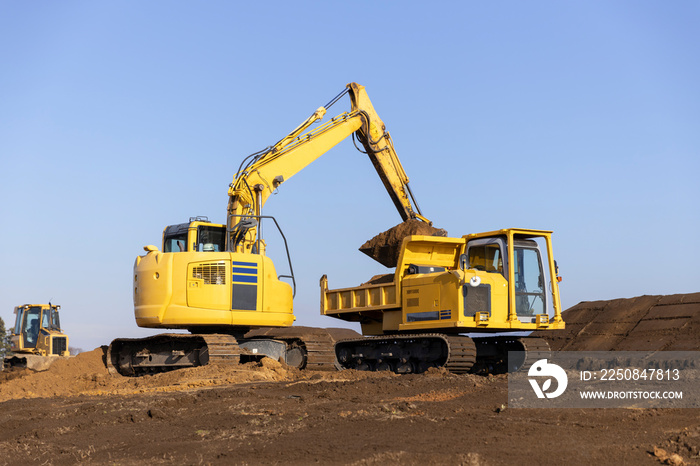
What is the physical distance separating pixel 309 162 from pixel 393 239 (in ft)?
9.58

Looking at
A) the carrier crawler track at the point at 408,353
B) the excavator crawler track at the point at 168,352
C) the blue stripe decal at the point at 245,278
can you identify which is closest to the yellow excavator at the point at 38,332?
the excavator crawler track at the point at 168,352

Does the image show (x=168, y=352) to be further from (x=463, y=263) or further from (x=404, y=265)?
(x=463, y=263)

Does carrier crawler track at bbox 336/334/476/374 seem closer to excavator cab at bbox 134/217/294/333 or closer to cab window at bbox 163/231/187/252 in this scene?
excavator cab at bbox 134/217/294/333

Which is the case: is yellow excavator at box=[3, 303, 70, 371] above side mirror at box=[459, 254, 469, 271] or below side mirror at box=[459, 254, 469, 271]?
below

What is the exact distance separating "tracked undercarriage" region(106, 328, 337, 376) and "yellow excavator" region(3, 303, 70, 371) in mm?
10373

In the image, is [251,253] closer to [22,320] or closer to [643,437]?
[643,437]

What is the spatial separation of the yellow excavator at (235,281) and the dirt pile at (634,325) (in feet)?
22.3

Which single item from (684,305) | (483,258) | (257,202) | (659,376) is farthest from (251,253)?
(684,305)

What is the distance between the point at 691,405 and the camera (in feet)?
33.4

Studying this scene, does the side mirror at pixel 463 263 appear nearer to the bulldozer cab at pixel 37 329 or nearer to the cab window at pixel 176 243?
the cab window at pixel 176 243

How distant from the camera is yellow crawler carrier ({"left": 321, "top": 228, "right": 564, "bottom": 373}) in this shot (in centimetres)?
1475

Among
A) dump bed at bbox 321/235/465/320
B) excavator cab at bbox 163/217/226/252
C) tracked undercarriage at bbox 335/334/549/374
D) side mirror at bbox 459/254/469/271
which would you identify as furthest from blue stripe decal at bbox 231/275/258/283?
side mirror at bbox 459/254/469/271

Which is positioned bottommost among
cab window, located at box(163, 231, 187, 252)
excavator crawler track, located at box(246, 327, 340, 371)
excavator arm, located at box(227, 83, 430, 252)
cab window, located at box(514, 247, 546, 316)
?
excavator crawler track, located at box(246, 327, 340, 371)

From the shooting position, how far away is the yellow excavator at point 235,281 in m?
16.8
